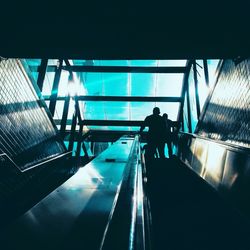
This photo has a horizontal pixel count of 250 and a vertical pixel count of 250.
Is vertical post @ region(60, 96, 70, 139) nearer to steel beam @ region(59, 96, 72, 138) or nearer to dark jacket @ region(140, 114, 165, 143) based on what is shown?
steel beam @ region(59, 96, 72, 138)

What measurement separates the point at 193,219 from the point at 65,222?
1.53 metres

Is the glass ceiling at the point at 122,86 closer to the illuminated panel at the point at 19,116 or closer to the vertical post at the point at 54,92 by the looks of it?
the vertical post at the point at 54,92

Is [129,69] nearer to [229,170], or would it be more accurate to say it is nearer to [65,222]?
[229,170]

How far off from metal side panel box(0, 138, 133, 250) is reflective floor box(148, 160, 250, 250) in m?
Result: 0.64

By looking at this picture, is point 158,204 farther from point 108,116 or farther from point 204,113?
point 108,116

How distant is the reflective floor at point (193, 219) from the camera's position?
1.68 metres

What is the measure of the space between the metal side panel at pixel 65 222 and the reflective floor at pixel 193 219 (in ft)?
2.09

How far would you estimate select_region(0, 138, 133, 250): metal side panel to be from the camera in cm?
90

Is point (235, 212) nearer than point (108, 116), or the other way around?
point (235, 212)

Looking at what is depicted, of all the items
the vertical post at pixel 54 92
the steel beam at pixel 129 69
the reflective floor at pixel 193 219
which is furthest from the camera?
the steel beam at pixel 129 69
